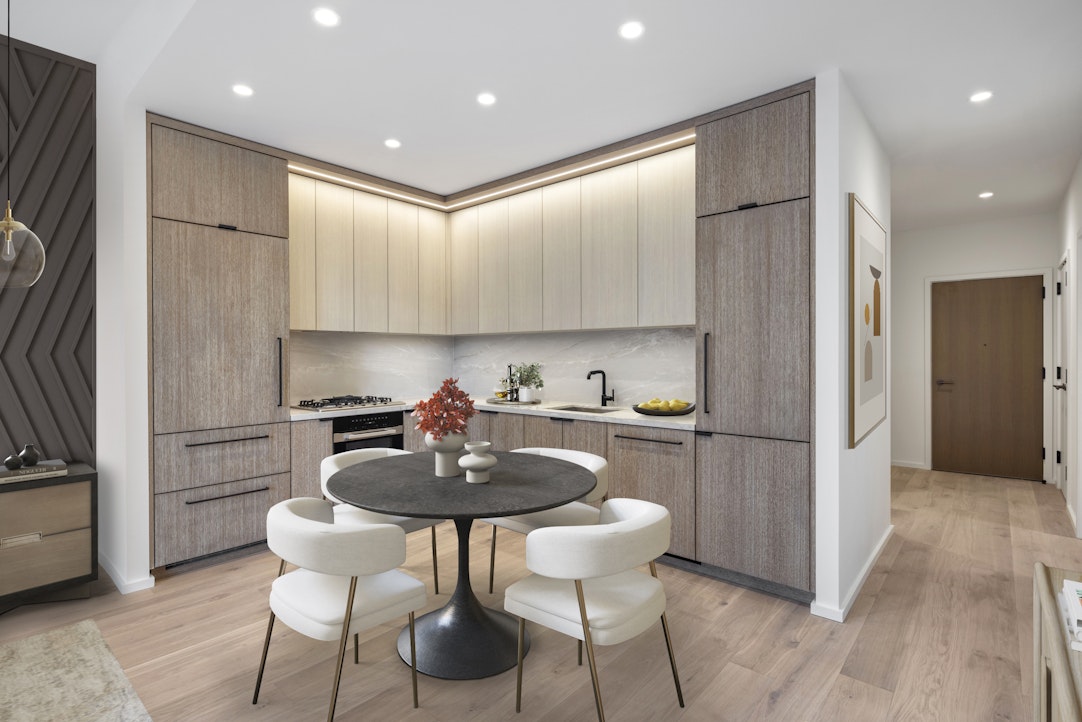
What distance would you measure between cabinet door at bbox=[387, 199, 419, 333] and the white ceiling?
0.79 meters

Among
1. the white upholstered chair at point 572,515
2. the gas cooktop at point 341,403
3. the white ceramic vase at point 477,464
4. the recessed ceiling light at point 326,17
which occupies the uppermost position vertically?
the recessed ceiling light at point 326,17

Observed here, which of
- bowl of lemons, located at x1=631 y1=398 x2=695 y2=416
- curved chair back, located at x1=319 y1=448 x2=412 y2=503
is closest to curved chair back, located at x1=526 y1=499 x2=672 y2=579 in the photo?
curved chair back, located at x1=319 y1=448 x2=412 y2=503

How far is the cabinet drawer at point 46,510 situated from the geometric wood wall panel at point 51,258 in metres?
0.50

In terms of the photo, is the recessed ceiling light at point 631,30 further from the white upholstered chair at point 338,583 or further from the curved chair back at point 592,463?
the white upholstered chair at point 338,583

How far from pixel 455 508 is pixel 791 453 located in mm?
1776

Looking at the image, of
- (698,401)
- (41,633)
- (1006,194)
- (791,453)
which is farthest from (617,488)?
(1006,194)

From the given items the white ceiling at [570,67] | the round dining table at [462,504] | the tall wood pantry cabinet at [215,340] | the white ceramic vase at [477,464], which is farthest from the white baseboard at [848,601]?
the tall wood pantry cabinet at [215,340]

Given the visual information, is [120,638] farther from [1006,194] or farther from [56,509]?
[1006,194]

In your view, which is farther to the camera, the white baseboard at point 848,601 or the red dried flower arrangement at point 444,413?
the white baseboard at point 848,601

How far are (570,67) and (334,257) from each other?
91.2 inches

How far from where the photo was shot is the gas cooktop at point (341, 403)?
3943 millimetres

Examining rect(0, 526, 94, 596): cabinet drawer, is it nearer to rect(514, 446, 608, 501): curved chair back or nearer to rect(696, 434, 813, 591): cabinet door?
rect(514, 446, 608, 501): curved chair back

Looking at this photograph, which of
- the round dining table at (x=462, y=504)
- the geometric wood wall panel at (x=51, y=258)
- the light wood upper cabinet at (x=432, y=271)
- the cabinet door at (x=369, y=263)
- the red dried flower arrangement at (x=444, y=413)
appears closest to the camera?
the round dining table at (x=462, y=504)

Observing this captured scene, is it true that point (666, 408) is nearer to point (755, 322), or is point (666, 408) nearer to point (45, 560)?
point (755, 322)
